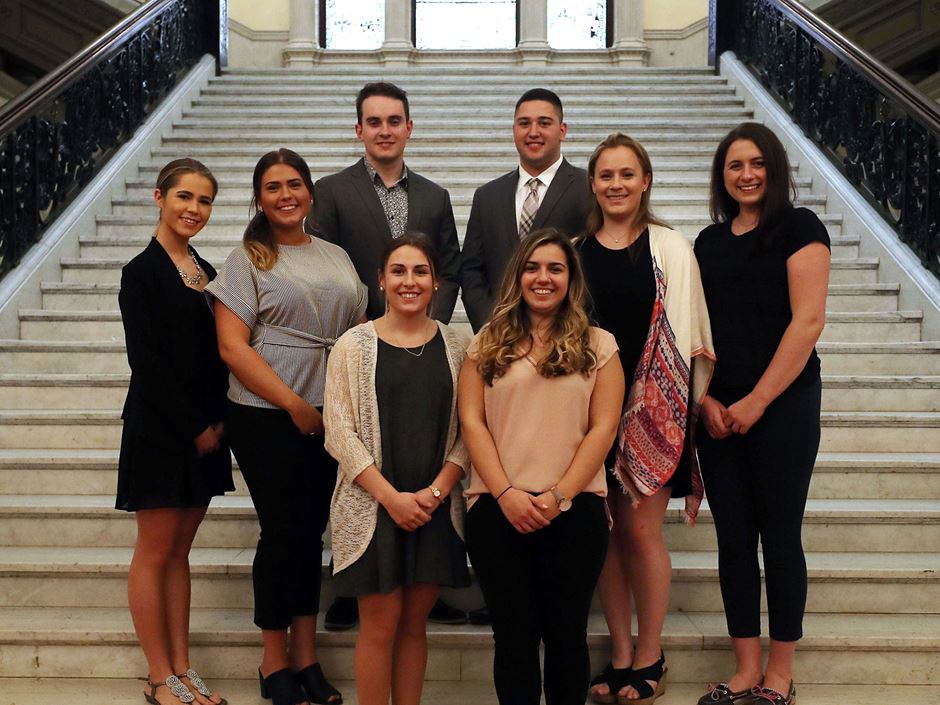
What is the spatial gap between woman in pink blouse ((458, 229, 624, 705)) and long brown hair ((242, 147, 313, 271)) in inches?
27.0

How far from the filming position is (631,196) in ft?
9.55

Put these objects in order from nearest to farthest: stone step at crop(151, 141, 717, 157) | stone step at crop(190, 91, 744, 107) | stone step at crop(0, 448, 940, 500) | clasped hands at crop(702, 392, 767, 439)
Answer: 1. clasped hands at crop(702, 392, 767, 439)
2. stone step at crop(0, 448, 940, 500)
3. stone step at crop(151, 141, 717, 157)
4. stone step at crop(190, 91, 744, 107)

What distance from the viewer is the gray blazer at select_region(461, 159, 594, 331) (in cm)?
325

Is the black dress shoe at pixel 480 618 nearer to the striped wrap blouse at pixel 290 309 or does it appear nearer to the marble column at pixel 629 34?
the striped wrap blouse at pixel 290 309

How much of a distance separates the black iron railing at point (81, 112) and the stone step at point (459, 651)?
256cm

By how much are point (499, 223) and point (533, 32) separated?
973cm

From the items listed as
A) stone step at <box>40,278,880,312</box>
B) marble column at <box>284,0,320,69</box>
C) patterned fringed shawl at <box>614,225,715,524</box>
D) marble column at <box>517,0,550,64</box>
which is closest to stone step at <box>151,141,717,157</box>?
stone step at <box>40,278,880,312</box>

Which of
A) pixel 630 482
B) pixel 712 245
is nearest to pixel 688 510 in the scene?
pixel 630 482

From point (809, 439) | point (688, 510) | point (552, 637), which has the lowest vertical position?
point (552, 637)

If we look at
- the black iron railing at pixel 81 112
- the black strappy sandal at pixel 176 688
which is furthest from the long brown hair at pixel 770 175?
the black iron railing at pixel 81 112

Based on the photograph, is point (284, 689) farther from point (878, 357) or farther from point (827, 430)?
point (878, 357)

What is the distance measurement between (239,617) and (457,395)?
1.31m

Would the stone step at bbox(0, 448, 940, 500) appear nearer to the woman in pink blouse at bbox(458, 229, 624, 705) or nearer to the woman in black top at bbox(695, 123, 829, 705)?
the woman in black top at bbox(695, 123, 829, 705)

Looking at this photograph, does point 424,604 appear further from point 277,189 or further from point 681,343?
point 277,189
